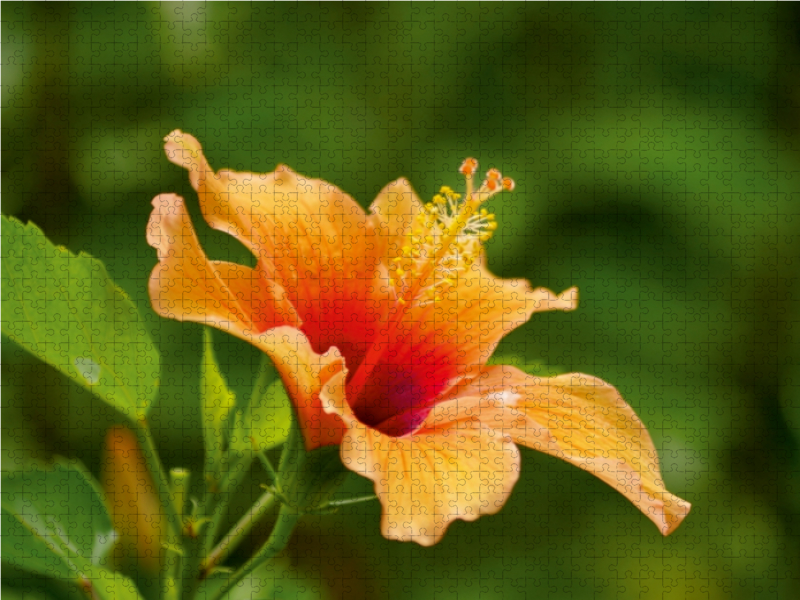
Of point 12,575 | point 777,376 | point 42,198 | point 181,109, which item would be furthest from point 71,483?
point 777,376

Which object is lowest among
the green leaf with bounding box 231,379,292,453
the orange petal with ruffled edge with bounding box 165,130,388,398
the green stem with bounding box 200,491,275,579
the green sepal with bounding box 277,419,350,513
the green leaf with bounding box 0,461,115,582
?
the green leaf with bounding box 0,461,115,582

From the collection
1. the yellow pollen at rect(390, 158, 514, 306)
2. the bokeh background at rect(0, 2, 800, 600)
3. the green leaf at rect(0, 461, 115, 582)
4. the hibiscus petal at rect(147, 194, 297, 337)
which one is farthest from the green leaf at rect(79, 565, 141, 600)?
the bokeh background at rect(0, 2, 800, 600)

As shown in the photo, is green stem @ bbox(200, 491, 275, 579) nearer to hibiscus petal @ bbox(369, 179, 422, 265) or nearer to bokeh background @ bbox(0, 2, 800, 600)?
hibiscus petal @ bbox(369, 179, 422, 265)

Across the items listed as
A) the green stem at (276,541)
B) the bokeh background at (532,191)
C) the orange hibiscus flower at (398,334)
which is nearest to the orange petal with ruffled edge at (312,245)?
the orange hibiscus flower at (398,334)

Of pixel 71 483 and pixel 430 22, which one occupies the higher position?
pixel 430 22

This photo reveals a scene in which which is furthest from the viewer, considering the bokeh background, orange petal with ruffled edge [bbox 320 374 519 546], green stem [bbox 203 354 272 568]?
the bokeh background

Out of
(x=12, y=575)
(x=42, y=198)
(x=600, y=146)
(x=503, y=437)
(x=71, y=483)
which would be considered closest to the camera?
(x=503, y=437)

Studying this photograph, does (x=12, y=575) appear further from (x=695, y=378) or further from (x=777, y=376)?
(x=777, y=376)

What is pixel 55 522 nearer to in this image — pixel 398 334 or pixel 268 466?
pixel 268 466

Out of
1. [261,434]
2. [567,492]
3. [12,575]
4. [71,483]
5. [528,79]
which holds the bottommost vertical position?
[567,492]
